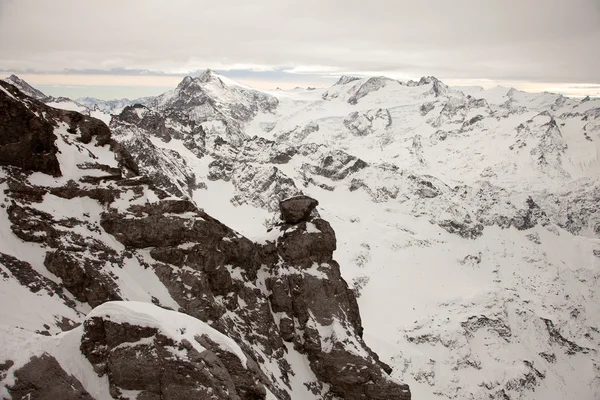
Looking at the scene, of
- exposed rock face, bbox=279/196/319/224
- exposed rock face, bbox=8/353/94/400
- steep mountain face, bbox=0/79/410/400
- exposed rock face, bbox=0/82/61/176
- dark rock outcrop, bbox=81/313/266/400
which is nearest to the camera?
exposed rock face, bbox=8/353/94/400

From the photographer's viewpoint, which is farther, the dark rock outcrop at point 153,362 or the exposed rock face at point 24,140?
the exposed rock face at point 24,140

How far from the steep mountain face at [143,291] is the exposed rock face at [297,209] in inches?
6.4

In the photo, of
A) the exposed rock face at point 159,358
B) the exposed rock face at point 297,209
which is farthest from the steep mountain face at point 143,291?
the exposed rock face at point 297,209

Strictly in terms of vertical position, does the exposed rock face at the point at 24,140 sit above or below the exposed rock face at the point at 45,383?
above

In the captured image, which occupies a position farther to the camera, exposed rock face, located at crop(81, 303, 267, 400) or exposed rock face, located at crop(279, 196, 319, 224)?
exposed rock face, located at crop(279, 196, 319, 224)

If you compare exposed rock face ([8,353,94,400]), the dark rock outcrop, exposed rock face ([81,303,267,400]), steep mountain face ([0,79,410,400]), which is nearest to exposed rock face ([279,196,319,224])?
steep mountain face ([0,79,410,400])

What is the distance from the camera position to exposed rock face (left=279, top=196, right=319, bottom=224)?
2073 inches

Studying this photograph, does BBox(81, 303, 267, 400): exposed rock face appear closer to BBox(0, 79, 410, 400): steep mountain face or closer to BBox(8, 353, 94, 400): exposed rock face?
BBox(0, 79, 410, 400): steep mountain face

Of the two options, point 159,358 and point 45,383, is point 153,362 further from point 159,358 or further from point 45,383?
point 45,383

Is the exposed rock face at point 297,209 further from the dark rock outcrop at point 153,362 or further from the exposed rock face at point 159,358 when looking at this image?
the dark rock outcrop at point 153,362

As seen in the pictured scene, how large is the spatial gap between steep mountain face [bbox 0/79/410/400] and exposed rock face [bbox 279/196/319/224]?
6.4 inches

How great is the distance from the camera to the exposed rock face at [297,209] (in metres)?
52.7

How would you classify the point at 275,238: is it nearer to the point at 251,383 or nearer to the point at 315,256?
the point at 315,256

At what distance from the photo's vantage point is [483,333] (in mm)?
159625
